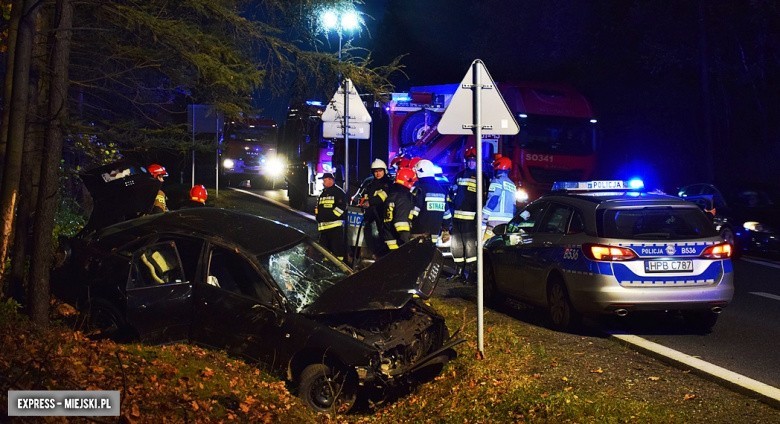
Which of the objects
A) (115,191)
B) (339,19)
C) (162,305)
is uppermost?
(339,19)

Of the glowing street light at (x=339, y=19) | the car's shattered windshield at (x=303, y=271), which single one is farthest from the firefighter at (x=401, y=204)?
the car's shattered windshield at (x=303, y=271)

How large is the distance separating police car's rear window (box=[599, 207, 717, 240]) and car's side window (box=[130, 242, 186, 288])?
4435 mm

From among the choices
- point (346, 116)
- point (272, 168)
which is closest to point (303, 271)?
point (346, 116)

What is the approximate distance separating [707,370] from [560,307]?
222cm

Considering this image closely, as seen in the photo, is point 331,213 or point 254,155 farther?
point 254,155

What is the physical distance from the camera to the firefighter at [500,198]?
43.9 ft

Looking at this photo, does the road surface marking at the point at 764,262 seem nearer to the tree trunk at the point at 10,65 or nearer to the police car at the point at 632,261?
the police car at the point at 632,261

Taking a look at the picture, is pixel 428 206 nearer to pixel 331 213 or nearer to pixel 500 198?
pixel 331 213

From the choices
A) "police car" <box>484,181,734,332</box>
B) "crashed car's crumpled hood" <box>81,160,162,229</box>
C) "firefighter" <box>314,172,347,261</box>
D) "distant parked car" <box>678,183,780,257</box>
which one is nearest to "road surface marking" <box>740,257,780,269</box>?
"distant parked car" <box>678,183,780,257</box>

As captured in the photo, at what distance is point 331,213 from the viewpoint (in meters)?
12.0

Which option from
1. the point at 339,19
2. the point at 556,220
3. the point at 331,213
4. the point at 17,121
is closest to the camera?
the point at 17,121

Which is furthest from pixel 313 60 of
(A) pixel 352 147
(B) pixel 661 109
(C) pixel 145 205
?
(B) pixel 661 109

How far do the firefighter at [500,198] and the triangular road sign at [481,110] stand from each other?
18.3ft

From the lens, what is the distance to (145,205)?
33.8ft
